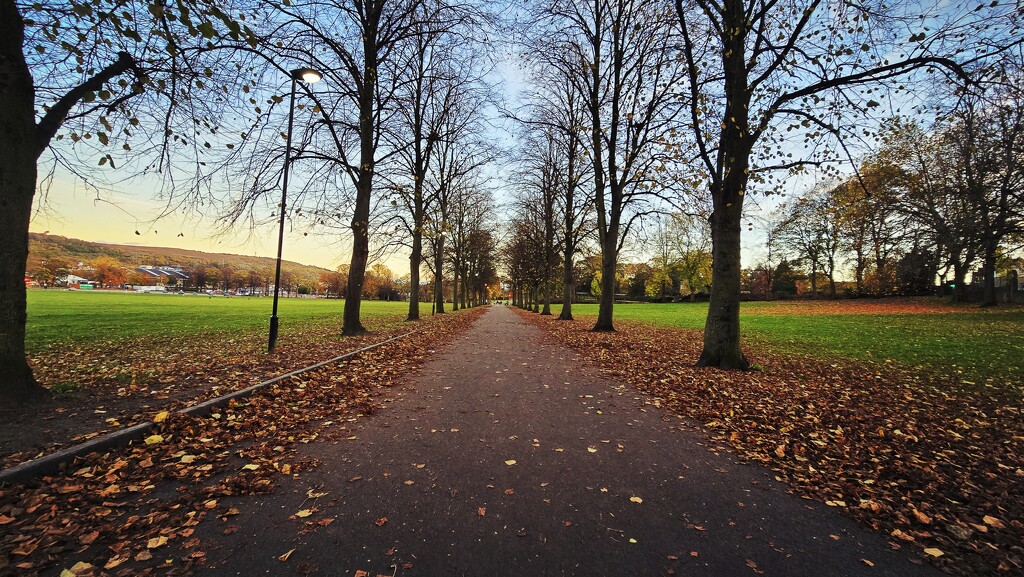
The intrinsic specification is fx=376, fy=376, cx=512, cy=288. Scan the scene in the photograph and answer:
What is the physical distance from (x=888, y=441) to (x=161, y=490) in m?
7.69

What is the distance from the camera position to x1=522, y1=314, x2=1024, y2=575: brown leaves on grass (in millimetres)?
2891

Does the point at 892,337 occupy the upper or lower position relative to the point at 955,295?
lower

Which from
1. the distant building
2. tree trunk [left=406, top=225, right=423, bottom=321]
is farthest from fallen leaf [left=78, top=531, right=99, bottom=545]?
the distant building

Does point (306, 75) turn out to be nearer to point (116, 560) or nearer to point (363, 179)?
point (363, 179)

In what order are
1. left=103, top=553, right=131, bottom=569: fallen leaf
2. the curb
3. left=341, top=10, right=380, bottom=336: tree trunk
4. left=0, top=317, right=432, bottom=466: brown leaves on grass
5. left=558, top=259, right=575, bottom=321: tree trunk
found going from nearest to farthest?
1. left=103, top=553, right=131, bottom=569: fallen leaf
2. the curb
3. left=0, top=317, right=432, bottom=466: brown leaves on grass
4. left=341, top=10, right=380, bottom=336: tree trunk
5. left=558, top=259, right=575, bottom=321: tree trunk

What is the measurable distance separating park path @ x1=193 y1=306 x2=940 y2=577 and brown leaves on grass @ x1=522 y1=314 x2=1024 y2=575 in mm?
442

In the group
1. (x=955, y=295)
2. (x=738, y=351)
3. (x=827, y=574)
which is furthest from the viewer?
(x=955, y=295)

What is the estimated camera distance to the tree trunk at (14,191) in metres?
4.60

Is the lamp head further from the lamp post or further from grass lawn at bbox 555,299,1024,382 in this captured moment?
grass lawn at bbox 555,299,1024,382

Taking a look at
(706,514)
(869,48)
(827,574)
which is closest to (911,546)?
(827,574)

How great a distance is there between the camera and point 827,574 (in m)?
2.39

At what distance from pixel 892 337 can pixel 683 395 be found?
41.4ft

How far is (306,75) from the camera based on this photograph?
365 inches

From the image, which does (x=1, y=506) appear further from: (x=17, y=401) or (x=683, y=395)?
(x=683, y=395)
